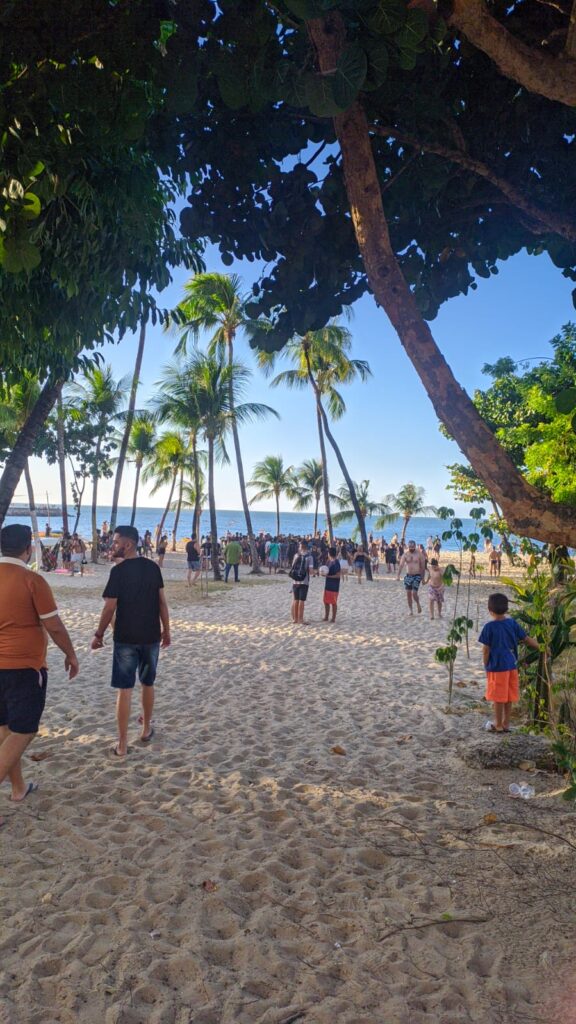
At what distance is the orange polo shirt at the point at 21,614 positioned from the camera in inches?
146

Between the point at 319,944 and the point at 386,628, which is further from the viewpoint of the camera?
the point at 386,628

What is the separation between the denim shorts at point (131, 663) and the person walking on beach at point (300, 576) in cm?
668

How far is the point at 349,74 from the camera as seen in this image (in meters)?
2.56

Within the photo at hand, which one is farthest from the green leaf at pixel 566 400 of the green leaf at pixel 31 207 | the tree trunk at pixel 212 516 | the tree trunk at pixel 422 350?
the tree trunk at pixel 212 516

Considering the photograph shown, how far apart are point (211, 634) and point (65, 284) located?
841cm

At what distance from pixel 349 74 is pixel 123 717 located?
4588 mm

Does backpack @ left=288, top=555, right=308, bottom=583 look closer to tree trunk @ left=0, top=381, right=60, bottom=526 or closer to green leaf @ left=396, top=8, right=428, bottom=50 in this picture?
tree trunk @ left=0, top=381, right=60, bottom=526

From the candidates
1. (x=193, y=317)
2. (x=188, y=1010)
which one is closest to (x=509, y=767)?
(x=188, y=1010)

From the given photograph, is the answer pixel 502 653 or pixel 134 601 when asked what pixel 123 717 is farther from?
pixel 502 653

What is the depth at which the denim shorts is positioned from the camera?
193 inches

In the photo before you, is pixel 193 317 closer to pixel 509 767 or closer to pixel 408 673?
pixel 408 673

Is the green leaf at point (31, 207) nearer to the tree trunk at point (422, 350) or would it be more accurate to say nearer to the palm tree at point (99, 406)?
the tree trunk at point (422, 350)

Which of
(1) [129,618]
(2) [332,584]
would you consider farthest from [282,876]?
(2) [332,584]

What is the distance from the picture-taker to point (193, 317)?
23.8 meters
